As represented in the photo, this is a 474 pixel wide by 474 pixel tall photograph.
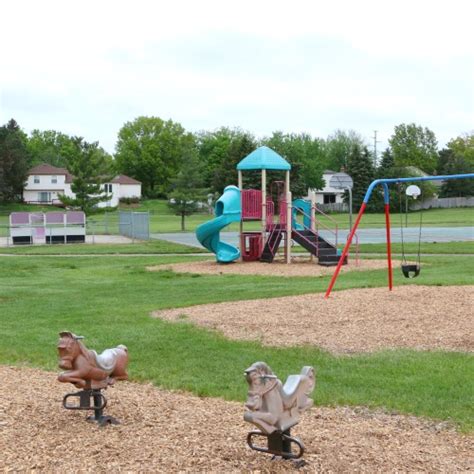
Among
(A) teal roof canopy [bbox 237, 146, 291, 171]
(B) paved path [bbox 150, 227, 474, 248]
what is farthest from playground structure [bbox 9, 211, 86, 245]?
(A) teal roof canopy [bbox 237, 146, 291, 171]

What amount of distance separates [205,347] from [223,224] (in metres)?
14.1

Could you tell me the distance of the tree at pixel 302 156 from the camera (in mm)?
96625

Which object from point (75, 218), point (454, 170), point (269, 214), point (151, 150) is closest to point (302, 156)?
point (454, 170)

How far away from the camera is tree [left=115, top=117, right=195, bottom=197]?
383ft

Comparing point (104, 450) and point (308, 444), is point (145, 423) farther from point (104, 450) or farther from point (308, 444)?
point (308, 444)

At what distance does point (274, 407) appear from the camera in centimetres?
470

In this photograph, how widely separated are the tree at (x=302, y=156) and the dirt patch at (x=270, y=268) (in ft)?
195

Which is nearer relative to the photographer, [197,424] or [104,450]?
[104,450]

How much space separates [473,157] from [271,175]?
45.1 meters

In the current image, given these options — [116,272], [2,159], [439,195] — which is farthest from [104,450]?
[439,195]

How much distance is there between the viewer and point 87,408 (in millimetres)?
5559

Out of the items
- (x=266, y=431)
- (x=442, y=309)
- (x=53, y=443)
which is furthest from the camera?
(x=442, y=309)

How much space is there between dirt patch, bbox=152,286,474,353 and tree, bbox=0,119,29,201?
74.5 meters

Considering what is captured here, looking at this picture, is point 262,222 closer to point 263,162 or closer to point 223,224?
point 223,224
